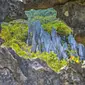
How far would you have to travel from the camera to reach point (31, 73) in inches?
816

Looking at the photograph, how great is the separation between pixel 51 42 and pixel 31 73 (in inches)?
330

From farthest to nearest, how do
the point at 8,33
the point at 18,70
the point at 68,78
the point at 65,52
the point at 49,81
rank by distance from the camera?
1. the point at 65,52
2. the point at 8,33
3. the point at 49,81
4. the point at 68,78
5. the point at 18,70

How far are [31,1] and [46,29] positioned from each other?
25379 millimetres

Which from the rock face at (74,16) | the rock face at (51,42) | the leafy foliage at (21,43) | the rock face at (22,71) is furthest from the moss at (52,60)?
the rock face at (74,16)

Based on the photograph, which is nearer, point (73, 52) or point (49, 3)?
point (49, 3)

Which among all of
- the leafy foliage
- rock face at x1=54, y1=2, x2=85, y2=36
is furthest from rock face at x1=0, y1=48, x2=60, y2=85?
rock face at x1=54, y1=2, x2=85, y2=36

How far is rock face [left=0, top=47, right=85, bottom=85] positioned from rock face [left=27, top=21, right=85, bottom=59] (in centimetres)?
557

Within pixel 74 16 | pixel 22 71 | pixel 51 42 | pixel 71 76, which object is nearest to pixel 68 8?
pixel 74 16

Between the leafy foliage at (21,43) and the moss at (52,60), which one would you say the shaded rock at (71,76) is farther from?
the leafy foliage at (21,43)

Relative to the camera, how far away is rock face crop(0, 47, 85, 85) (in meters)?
17.0

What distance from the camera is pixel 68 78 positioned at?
19.6 m

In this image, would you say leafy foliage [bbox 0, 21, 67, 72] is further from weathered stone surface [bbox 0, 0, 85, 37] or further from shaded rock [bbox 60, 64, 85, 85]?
weathered stone surface [bbox 0, 0, 85, 37]

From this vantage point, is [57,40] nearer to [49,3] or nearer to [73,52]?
[73,52]

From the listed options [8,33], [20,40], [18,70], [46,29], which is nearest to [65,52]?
[46,29]
